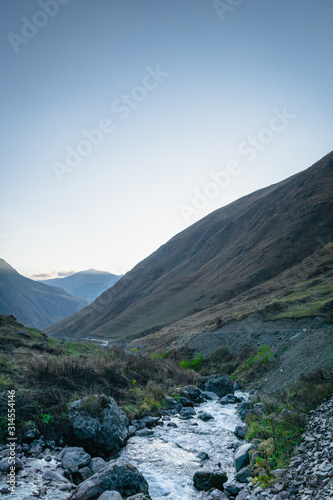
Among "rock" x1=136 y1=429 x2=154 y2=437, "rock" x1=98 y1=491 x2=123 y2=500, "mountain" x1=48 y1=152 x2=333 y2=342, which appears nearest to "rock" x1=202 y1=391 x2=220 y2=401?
"rock" x1=136 y1=429 x2=154 y2=437

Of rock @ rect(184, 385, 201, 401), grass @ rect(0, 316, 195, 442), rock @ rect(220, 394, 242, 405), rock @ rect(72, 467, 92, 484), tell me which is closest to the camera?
rock @ rect(72, 467, 92, 484)

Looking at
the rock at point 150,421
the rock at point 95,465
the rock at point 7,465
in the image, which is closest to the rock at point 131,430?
the rock at point 150,421

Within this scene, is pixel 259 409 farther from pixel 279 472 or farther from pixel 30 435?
pixel 30 435

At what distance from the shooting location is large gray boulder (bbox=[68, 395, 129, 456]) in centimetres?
998

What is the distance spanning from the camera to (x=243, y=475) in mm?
8445

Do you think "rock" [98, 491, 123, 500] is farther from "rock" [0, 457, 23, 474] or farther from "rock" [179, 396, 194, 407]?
"rock" [179, 396, 194, 407]

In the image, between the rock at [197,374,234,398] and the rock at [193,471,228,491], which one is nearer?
the rock at [193,471,228,491]

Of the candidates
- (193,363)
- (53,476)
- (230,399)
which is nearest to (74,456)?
(53,476)

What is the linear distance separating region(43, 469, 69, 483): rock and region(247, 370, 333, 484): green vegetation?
5.00 m

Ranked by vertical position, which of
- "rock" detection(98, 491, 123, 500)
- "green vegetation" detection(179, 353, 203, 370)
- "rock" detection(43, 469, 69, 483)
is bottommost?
"green vegetation" detection(179, 353, 203, 370)

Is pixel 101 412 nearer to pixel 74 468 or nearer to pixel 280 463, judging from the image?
pixel 74 468

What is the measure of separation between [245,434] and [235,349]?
17684mm

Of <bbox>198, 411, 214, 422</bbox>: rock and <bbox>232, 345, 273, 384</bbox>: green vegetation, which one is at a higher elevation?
<bbox>198, 411, 214, 422</bbox>: rock

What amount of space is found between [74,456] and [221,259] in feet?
313
